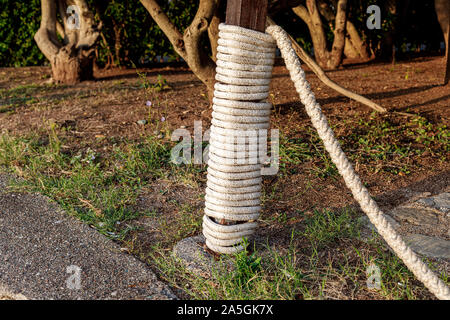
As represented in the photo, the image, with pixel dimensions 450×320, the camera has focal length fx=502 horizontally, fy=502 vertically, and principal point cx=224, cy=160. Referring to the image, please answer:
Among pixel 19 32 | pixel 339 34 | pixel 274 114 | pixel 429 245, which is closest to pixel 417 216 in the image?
pixel 429 245

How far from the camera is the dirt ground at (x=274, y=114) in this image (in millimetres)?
3273

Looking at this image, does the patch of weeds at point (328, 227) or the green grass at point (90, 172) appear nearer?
the patch of weeds at point (328, 227)

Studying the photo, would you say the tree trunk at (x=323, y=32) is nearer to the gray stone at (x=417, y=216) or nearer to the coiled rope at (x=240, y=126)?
the gray stone at (x=417, y=216)

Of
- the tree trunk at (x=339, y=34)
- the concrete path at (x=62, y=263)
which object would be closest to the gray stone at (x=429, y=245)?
the concrete path at (x=62, y=263)

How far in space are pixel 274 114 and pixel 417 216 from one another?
194cm

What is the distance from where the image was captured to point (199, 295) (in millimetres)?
2262

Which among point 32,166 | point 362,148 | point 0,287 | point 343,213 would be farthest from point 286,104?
point 0,287

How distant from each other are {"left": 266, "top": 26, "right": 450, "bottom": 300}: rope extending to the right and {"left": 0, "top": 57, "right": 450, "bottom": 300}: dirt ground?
0.69 m

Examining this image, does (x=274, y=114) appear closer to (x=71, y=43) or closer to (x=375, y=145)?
(x=375, y=145)

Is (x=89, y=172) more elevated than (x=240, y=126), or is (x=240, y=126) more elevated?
(x=240, y=126)

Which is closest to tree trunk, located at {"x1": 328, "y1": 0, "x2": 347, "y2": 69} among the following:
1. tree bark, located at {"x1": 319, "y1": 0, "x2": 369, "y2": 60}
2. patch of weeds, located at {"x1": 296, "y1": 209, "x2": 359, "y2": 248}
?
tree bark, located at {"x1": 319, "y1": 0, "x2": 369, "y2": 60}

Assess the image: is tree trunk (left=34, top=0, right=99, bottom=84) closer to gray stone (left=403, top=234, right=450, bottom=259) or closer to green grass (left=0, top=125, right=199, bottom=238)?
green grass (left=0, top=125, right=199, bottom=238)

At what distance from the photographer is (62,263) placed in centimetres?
252

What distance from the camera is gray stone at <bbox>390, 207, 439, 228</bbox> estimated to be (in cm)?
292
